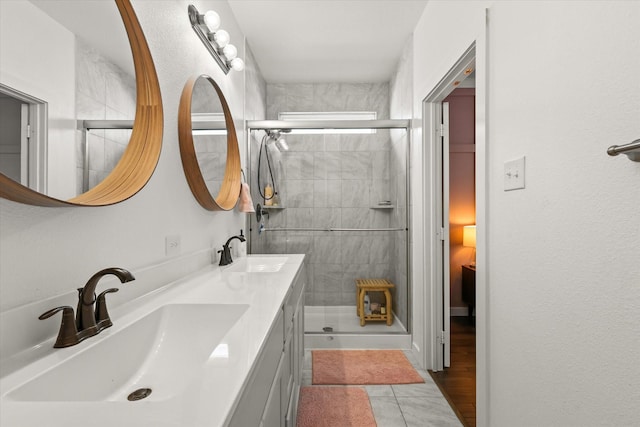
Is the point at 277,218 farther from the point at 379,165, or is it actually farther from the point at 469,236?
the point at 469,236

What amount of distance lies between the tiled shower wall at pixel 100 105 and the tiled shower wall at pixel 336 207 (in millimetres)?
1873

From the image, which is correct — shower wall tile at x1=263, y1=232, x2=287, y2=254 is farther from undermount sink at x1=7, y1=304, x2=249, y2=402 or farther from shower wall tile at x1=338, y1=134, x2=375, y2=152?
undermount sink at x1=7, y1=304, x2=249, y2=402

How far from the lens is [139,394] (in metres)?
0.85

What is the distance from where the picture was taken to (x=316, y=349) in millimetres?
2953

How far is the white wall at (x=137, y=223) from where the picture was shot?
79 centimetres

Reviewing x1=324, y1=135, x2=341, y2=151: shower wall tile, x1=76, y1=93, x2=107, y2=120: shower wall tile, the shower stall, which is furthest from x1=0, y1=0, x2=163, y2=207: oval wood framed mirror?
x1=324, y1=135, x2=341, y2=151: shower wall tile

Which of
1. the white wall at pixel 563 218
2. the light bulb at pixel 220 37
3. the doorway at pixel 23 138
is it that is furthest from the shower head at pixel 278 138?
the doorway at pixel 23 138

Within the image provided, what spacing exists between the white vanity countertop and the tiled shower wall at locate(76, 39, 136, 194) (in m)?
0.44

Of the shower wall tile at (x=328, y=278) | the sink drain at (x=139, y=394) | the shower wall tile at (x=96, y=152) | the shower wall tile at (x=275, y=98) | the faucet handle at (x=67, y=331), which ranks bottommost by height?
the shower wall tile at (x=328, y=278)

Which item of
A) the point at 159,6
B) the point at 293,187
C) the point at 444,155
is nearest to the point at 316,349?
the point at 293,187

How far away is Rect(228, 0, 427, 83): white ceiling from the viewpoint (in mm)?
2494

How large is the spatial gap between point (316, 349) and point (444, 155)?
189 centimetres

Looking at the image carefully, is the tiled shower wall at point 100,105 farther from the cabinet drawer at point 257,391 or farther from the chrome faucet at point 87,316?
the cabinet drawer at point 257,391

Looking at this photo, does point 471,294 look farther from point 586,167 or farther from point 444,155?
point 586,167
